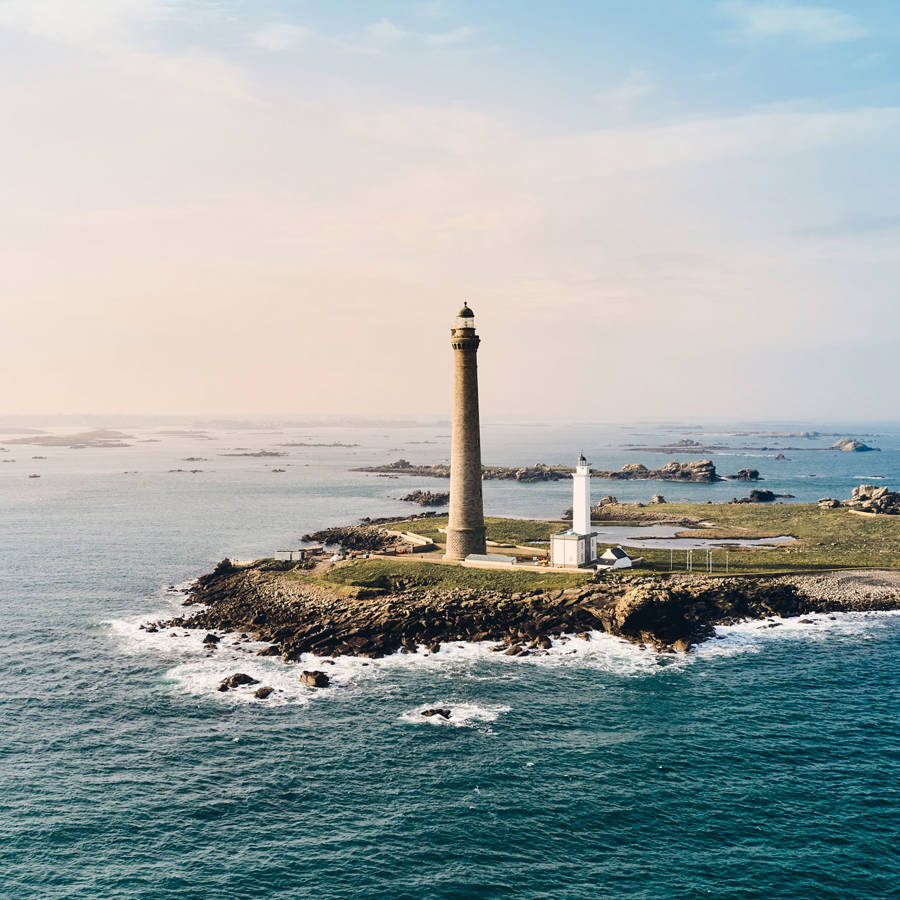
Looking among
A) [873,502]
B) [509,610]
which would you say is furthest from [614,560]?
[873,502]

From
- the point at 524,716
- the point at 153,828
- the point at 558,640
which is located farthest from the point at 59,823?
the point at 558,640

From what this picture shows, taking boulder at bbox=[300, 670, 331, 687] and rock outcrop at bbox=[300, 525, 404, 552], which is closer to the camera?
boulder at bbox=[300, 670, 331, 687]

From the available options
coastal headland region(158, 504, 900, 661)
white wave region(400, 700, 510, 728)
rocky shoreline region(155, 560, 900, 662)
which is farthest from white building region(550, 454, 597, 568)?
white wave region(400, 700, 510, 728)

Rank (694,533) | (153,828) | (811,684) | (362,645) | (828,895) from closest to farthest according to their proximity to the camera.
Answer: (828,895)
(153,828)
(811,684)
(362,645)
(694,533)

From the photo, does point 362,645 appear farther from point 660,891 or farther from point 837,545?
point 837,545

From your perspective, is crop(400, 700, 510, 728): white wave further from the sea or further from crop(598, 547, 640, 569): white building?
crop(598, 547, 640, 569): white building

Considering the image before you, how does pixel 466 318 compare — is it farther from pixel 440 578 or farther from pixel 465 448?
pixel 440 578

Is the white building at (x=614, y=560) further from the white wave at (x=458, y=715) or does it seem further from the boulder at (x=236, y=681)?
the boulder at (x=236, y=681)
